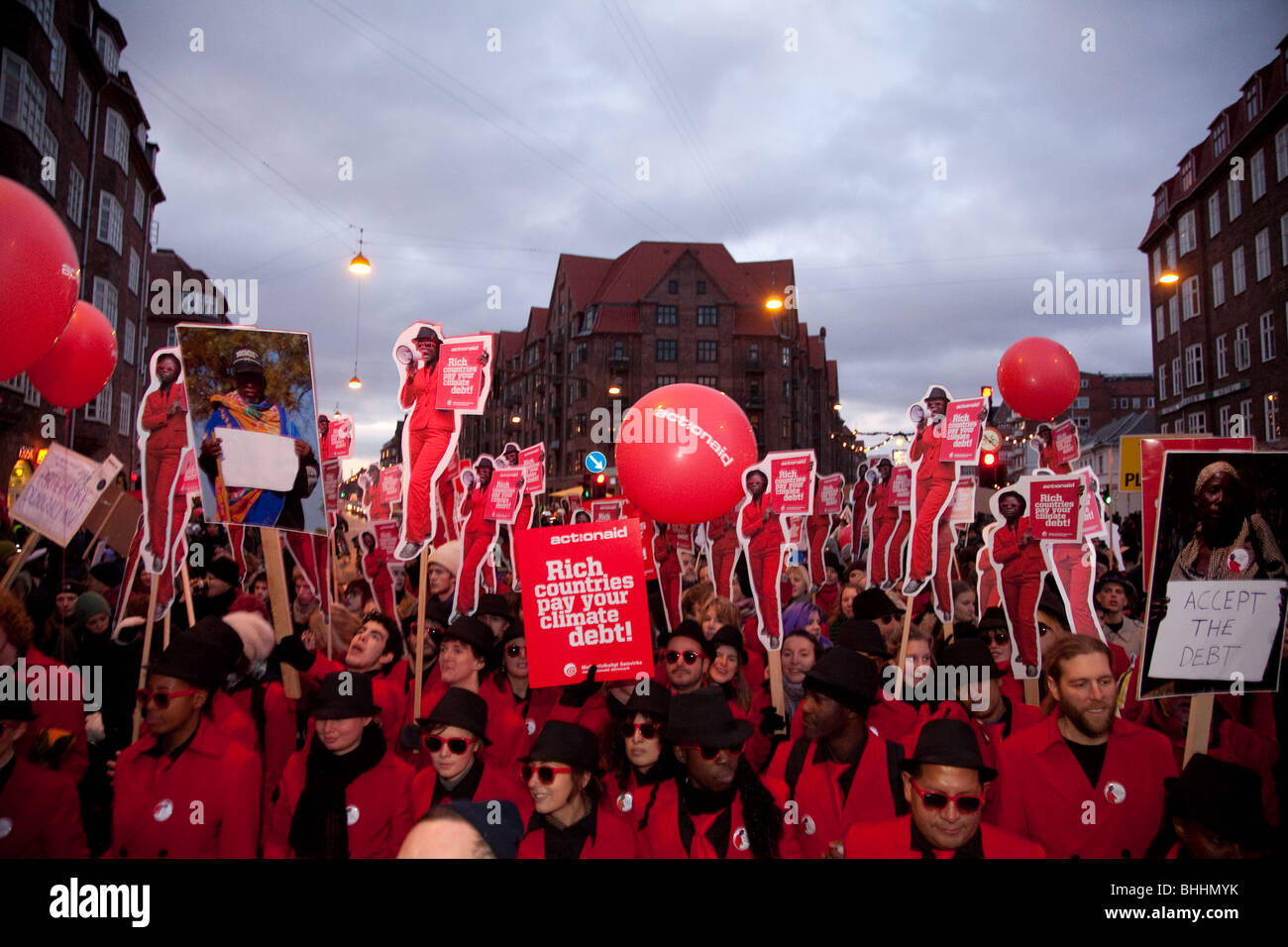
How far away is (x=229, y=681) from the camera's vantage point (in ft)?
14.7

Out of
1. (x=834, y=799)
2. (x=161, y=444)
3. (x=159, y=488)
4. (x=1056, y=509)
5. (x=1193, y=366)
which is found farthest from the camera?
(x=1193, y=366)

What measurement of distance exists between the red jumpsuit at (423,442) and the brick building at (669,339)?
49.5 metres

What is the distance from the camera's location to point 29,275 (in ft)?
11.7

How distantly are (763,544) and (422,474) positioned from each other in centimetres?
347

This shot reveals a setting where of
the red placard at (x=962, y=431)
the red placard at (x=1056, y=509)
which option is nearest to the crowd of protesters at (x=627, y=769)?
the red placard at (x=1056, y=509)

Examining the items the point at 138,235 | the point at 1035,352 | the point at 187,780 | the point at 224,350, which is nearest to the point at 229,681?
the point at 187,780

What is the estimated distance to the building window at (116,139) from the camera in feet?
87.8

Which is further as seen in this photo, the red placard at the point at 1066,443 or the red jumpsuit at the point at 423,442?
the red placard at the point at 1066,443

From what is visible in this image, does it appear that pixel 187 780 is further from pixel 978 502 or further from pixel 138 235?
pixel 138 235

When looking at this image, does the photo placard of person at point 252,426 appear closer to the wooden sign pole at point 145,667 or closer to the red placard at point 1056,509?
the wooden sign pole at point 145,667

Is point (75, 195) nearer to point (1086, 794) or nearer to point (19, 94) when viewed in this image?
point (19, 94)

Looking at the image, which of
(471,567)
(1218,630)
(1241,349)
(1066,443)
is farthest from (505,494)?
(1241,349)

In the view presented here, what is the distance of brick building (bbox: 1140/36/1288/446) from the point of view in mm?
27078
